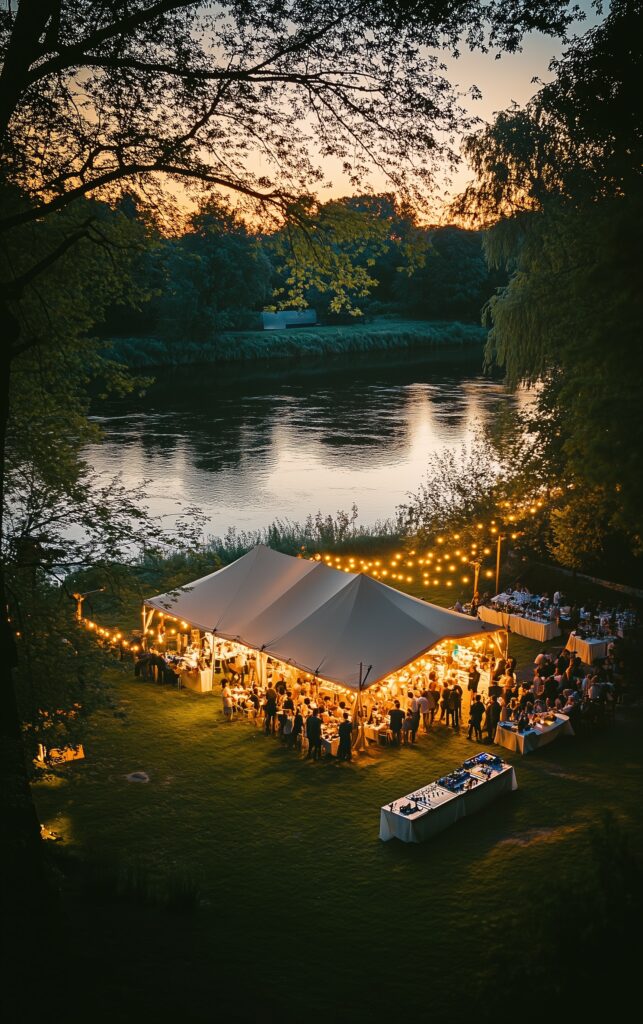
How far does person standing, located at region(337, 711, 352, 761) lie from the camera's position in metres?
14.9

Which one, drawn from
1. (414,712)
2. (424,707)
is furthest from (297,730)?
(424,707)

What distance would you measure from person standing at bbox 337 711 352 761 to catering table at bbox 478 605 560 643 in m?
7.18

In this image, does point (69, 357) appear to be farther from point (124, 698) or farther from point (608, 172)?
point (608, 172)

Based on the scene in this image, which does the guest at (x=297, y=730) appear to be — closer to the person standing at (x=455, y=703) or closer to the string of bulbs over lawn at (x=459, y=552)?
the person standing at (x=455, y=703)

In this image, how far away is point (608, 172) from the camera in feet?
58.1

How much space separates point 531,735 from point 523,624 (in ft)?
22.5

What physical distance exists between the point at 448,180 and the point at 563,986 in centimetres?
847

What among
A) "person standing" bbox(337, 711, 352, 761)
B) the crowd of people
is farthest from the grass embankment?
"person standing" bbox(337, 711, 352, 761)

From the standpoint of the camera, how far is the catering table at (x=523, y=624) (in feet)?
70.0

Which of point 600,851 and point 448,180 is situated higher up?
point 448,180

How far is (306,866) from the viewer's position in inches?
459

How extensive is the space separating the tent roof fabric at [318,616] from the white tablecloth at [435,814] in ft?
9.70

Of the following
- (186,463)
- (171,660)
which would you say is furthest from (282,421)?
(171,660)

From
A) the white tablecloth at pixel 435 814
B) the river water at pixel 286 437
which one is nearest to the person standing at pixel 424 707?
the white tablecloth at pixel 435 814
